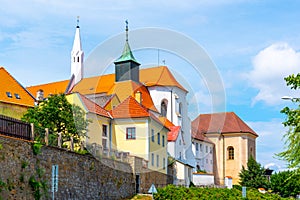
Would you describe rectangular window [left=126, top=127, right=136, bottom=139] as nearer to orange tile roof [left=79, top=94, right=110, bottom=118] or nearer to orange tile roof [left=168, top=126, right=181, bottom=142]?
orange tile roof [left=79, top=94, right=110, bottom=118]

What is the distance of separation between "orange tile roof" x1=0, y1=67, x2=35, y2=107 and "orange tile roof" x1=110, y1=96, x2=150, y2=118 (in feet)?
28.0

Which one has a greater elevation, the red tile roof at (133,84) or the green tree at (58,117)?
the red tile roof at (133,84)

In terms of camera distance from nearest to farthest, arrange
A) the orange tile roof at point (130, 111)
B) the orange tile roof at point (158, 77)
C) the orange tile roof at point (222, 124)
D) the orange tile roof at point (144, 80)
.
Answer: the orange tile roof at point (130, 111) → the orange tile roof at point (144, 80) → the orange tile roof at point (158, 77) → the orange tile roof at point (222, 124)

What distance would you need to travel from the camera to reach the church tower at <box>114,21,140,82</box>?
77.8 m

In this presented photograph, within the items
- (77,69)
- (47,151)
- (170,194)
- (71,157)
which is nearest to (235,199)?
(170,194)

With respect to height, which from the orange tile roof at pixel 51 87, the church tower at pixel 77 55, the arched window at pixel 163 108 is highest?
the church tower at pixel 77 55

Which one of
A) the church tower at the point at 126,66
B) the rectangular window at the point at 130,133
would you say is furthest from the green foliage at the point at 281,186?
the church tower at the point at 126,66

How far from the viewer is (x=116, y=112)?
5056 cm

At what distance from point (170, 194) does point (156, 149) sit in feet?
54.8

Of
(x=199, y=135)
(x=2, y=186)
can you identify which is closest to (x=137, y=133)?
(x=2, y=186)

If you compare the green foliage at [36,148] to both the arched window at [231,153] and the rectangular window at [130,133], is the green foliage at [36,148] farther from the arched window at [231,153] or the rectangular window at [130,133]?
the arched window at [231,153]

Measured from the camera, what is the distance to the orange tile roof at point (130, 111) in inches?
1921

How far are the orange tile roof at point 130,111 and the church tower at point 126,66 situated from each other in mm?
26390

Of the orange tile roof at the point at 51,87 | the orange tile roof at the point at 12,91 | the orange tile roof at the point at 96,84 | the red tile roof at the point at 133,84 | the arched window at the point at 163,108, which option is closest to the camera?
the orange tile roof at the point at 12,91
